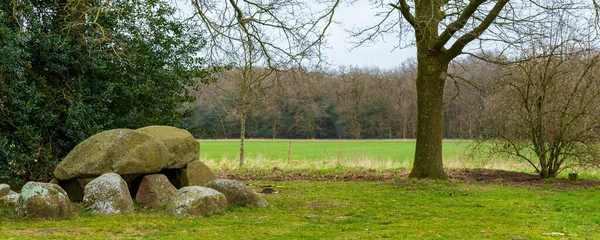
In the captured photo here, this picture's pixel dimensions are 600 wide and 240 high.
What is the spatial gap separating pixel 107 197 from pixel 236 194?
2.33 metres

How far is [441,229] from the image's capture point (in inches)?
312

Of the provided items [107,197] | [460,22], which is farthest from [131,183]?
[460,22]

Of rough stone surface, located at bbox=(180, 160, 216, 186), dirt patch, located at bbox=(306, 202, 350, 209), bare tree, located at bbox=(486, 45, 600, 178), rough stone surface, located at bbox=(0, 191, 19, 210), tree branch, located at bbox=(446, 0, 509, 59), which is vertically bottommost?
dirt patch, located at bbox=(306, 202, 350, 209)

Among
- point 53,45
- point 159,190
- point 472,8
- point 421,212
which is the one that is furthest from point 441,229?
point 53,45

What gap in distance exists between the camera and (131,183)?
11.4m

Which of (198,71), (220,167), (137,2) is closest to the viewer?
(137,2)

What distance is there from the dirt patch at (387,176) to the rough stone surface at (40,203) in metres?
8.61

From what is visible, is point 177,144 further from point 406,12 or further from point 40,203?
point 406,12

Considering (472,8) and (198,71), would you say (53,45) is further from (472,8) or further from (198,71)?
(472,8)

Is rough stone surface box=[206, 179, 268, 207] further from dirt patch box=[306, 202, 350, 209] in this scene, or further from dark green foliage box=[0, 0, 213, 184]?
dark green foliage box=[0, 0, 213, 184]

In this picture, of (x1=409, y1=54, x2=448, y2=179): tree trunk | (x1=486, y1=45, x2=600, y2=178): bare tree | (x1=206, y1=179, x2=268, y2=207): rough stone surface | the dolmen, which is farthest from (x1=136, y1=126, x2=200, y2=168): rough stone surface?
(x1=486, y1=45, x2=600, y2=178): bare tree

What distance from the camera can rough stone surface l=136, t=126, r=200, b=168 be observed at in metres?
11.4

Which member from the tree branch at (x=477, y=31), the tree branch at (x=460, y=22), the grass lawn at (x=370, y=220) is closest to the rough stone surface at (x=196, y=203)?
the grass lawn at (x=370, y=220)

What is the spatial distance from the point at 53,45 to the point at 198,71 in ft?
14.5
